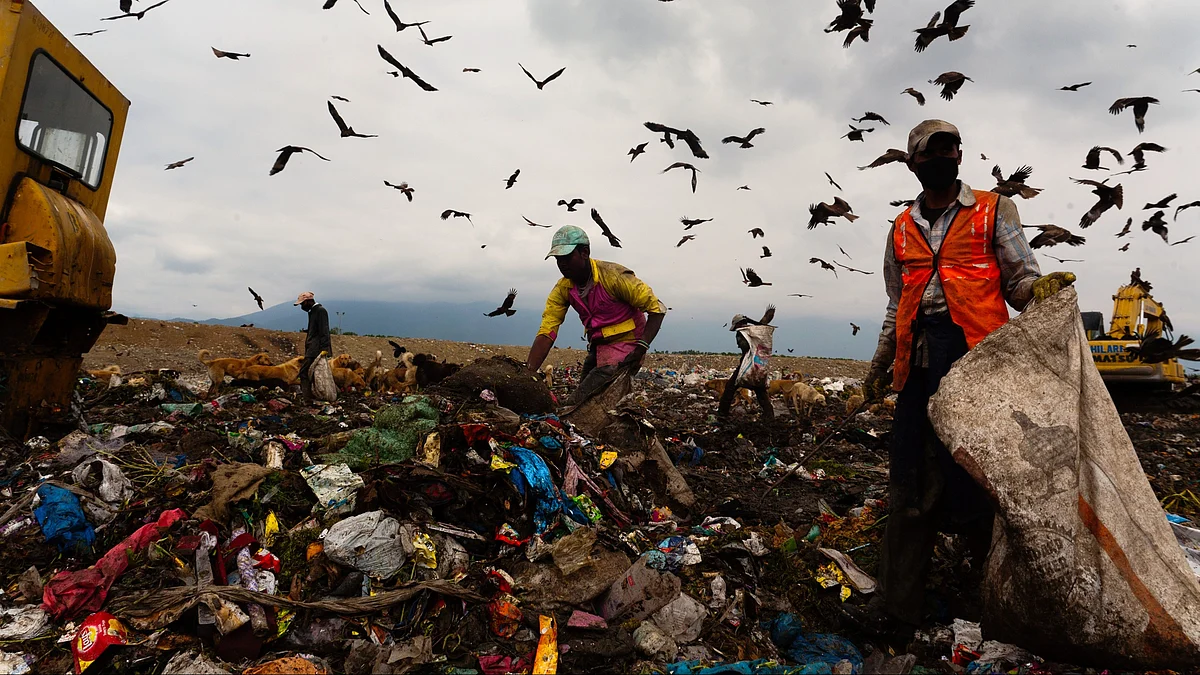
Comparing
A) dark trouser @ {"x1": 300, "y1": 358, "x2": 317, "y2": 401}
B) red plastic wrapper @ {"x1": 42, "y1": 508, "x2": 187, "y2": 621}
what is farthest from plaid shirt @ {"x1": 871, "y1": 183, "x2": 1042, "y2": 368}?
dark trouser @ {"x1": 300, "y1": 358, "x2": 317, "y2": 401}

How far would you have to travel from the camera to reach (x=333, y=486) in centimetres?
→ 325

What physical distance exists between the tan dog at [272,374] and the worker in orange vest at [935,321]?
7380 millimetres

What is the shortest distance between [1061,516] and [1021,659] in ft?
2.08

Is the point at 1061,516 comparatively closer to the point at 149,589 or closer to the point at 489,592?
the point at 489,592

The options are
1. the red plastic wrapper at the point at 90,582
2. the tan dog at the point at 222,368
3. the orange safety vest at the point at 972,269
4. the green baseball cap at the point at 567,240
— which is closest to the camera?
the orange safety vest at the point at 972,269

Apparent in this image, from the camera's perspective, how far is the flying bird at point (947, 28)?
14.4 ft

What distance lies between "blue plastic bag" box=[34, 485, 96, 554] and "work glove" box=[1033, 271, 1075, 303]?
440 cm

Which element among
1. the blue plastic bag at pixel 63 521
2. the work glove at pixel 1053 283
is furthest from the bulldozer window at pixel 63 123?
the work glove at pixel 1053 283

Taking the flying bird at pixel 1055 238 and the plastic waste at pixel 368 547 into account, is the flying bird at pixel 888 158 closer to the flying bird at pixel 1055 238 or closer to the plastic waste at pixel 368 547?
the flying bird at pixel 1055 238

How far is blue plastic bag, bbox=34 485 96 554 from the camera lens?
9.61 feet

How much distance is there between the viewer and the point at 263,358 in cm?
853

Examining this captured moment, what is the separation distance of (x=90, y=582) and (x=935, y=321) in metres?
3.80

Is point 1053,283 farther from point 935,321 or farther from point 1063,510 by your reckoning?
point 1063,510

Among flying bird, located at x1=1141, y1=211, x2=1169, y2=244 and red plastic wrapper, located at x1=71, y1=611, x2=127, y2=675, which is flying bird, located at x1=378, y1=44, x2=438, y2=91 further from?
flying bird, located at x1=1141, y1=211, x2=1169, y2=244
